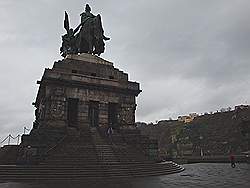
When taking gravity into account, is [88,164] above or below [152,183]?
above

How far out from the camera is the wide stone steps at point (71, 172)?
16.4 meters

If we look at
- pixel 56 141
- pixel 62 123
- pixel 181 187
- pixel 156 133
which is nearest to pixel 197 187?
pixel 181 187

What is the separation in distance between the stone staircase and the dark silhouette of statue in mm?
11489

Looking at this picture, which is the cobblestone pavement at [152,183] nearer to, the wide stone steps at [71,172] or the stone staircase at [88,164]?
the wide stone steps at [71,172]

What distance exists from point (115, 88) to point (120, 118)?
10.1ft

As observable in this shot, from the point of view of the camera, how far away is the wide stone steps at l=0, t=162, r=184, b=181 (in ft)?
53.9

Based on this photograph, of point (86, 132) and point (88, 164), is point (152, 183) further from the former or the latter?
point (86, 132)

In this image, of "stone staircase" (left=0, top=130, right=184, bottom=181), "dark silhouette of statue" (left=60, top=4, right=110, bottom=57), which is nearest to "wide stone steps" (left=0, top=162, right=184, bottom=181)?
"stone staircase" (left=0, top=130, right=184, bottom=181)

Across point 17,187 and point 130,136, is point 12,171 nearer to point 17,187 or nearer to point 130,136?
point 17,187

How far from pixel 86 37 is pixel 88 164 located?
1707 cm

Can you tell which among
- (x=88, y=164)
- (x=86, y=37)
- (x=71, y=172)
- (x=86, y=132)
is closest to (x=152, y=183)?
(x=71, y=172)

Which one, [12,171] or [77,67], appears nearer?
[12,171]

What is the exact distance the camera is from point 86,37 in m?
31.3

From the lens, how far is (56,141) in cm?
2227
